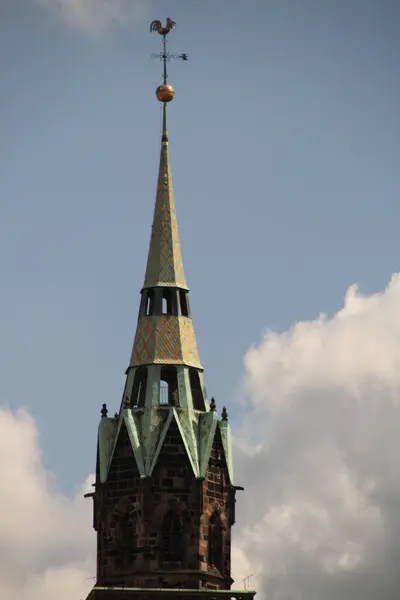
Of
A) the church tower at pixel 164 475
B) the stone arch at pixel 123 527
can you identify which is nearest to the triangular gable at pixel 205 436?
the church tower at pixel 164 475

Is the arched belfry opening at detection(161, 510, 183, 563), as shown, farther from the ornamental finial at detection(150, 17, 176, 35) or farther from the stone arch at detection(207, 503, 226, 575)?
the ornamental finial at detection(150, 17, 176, 35)

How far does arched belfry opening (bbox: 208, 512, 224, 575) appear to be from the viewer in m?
153

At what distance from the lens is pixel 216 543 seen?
6048 inches

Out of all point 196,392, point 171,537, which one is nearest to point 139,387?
point 196,392

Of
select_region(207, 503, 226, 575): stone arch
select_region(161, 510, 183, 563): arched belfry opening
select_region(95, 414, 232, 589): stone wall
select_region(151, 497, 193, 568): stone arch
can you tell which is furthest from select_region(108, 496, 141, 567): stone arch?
select_region(207, 503, 226, 575): stone arch

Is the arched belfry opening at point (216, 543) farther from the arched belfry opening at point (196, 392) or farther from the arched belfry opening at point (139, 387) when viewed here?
the arched belfry opening at point (139, 387)

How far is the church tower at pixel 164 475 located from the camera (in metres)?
152

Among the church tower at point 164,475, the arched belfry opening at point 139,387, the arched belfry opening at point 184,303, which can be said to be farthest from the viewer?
the arched belfry opening at point 184,303

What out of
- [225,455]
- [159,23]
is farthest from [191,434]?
[159,23]

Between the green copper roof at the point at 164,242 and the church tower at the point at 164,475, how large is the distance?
0.11 metres

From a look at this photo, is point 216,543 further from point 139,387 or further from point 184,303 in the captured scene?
point 184,303

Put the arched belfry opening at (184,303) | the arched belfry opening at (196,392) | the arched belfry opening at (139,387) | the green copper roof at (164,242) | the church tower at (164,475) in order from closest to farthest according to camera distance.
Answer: the church tower at (164,475), the arched belfry opening at (139,387), the arched belfry opening at (196,392), the arched belfry opening at (184,303), the green copper roof at (164,242)

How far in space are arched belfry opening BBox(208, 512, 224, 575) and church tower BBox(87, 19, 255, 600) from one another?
46 mm

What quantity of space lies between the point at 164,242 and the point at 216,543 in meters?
15.4
